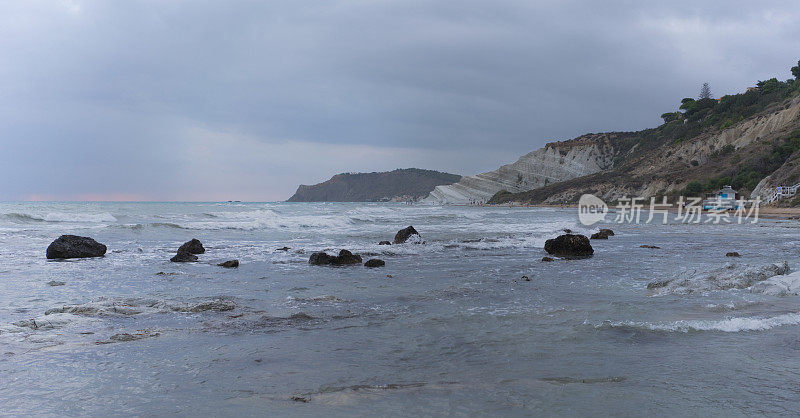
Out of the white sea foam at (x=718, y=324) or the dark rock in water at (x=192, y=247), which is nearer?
the white sea foam at (x=718, y=324)

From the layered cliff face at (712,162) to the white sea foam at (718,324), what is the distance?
49471 millimetres

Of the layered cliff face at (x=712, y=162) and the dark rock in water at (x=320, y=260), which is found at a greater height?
the layered cliff face at (x=712, y=162)

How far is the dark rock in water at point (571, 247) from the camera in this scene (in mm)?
13312

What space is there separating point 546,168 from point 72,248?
11149cm

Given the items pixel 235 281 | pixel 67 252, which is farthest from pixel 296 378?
pixel 67 252

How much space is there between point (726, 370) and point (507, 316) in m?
2.49

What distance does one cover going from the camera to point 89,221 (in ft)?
101

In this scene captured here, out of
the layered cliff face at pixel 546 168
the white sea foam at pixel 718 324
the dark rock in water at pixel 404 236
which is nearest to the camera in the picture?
the white sea foam at pixel 718 324

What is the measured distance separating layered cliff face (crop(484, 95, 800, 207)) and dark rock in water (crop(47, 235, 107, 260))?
5404 cm

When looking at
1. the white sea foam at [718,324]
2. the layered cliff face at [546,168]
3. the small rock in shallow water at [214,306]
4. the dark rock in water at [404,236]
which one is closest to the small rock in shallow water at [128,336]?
the small rock in shallow water at [214,306]

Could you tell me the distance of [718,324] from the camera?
5.23 metres
